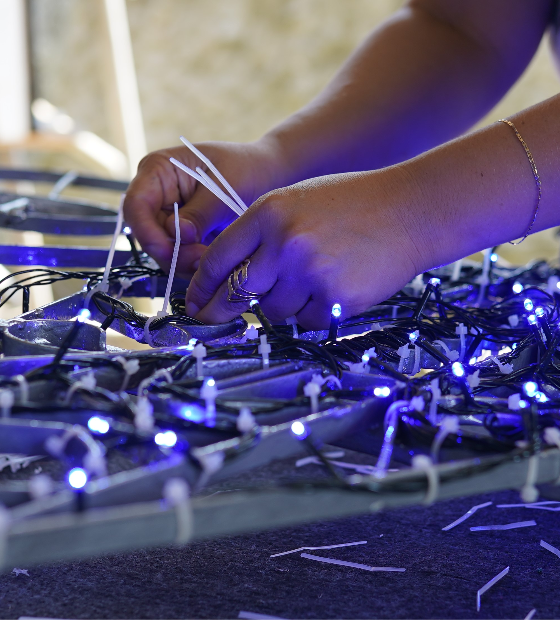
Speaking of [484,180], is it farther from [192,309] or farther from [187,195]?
[187,195]

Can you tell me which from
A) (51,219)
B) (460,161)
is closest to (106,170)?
(51,219)

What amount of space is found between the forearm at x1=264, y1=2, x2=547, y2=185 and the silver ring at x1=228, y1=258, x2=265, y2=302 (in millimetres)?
338

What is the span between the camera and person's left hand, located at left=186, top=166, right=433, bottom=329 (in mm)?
573

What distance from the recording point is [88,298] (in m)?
0.67

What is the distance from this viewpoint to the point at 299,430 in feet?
1.34

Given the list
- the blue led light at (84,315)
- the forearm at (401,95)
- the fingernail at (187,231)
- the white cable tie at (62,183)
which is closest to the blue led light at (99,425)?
the blue led light at (84,315)

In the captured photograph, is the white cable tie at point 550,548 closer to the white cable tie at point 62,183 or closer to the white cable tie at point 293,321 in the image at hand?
the white cable tie at point 293,321

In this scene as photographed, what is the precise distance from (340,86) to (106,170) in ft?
5.09

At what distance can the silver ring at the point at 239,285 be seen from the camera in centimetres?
60

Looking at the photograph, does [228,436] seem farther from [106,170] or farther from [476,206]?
[106,170]

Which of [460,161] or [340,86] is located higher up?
[340,86]

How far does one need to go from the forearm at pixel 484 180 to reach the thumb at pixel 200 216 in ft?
0.98

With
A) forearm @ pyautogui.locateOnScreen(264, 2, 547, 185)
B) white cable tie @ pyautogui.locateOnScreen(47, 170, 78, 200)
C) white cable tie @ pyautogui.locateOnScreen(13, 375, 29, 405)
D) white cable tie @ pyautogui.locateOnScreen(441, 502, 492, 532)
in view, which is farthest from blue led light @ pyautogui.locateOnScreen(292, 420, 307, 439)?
white cable tie @ pyautogui.locateOnScreen(47, 170, 78, 200)

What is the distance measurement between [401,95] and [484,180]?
1.52 ft
